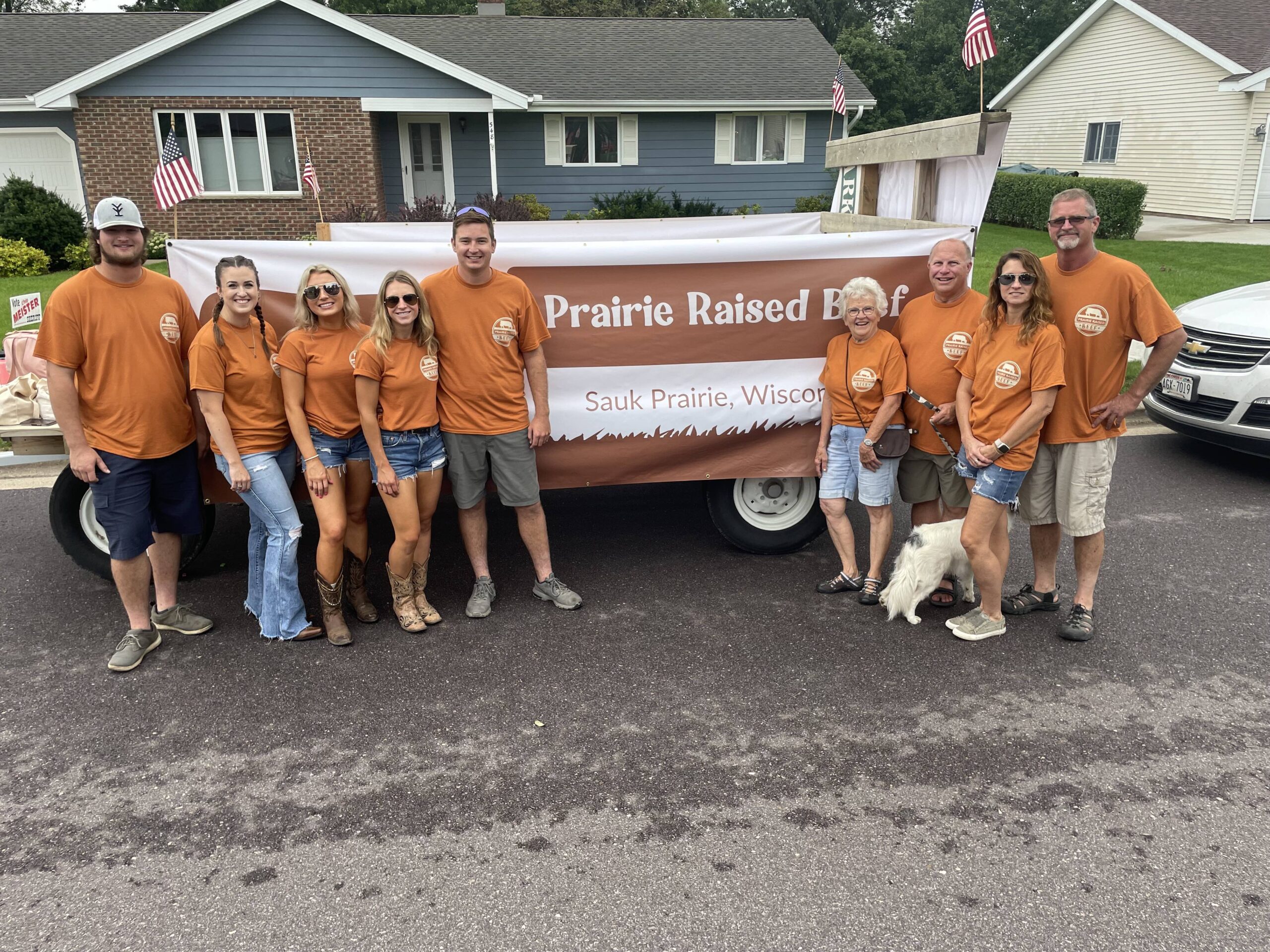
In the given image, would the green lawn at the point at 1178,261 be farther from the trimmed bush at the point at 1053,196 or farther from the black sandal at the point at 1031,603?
the black sandal at the point at 1031,603

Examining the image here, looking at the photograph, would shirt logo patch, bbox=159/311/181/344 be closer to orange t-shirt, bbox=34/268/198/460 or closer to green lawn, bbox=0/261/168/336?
orange t-shirt, bbox=34/268/198/460

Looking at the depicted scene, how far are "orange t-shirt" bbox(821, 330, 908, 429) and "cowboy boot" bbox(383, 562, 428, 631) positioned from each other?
7.48ft

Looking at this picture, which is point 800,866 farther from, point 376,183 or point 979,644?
point 376,183

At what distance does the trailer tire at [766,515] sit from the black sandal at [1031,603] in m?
1.09

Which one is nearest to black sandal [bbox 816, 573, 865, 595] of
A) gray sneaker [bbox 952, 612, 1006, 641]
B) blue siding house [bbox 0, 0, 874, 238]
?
gray sneaker [bbox 952, 612, 1006, 641]

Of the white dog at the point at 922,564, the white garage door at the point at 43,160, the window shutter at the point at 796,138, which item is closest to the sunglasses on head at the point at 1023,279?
the white dog at the point at 922,564

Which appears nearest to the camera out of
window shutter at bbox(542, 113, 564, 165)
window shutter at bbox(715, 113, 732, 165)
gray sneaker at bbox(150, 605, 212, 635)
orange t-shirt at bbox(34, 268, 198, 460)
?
orange t-shirt at bbox(34, 268, 198, 460)

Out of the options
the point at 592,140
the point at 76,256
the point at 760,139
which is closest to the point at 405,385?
the point at 76,256

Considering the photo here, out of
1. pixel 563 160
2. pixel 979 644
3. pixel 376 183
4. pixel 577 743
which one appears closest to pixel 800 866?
pixel 577 743

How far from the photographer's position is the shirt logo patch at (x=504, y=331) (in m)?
4.27

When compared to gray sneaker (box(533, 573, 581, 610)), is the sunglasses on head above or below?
above

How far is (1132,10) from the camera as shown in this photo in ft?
82.1

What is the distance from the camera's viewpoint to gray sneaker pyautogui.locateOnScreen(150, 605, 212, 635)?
4359 mm

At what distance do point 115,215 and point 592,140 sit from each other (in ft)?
60.3
